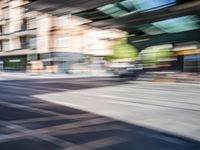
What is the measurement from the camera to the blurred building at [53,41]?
169 feet

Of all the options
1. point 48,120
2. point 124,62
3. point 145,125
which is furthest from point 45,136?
point 124,62

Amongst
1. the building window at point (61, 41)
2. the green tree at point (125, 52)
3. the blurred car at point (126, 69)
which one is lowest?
the blurred car at point (126, 69)

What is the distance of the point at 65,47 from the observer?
2031 inches

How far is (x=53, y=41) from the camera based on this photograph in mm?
51656

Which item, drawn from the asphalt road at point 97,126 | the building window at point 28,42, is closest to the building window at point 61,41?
the building window at point 28,42

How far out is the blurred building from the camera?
51.6 m

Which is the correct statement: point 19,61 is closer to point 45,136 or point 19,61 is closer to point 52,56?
point 52,56

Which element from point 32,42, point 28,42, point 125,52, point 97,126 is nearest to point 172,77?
point 125,52

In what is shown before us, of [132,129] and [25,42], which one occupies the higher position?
[25,42]

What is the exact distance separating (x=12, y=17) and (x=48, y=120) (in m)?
52.6

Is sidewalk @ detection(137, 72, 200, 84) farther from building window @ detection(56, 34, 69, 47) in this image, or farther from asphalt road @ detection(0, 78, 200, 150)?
building window @ detection(56, 34, 69, 47)

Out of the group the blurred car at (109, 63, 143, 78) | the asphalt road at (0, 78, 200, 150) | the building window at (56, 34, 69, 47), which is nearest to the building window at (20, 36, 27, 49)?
the building window at (56, 34, 69, 47)

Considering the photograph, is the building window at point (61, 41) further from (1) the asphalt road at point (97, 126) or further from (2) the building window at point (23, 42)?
(1) the asphalt road at point (97, 126)

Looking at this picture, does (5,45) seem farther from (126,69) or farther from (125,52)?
(126,69)
